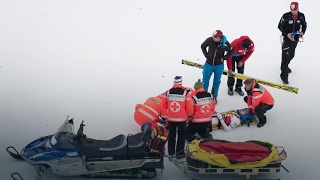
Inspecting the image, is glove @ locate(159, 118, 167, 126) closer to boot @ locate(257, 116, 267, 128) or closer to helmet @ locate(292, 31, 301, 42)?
boot @ locate(257, 116, 267, 128)

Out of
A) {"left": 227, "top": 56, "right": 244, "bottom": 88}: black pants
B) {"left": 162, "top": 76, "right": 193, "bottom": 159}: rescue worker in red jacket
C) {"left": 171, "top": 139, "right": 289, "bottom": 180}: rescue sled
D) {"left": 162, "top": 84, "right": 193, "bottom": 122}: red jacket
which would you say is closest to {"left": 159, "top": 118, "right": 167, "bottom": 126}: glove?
{"left": 162, "top": 76, "right": 193, "bottom": 159}: rescue worker in red jacket

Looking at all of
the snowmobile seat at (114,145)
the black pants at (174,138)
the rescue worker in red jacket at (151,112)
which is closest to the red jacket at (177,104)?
the black pants at (174,138)

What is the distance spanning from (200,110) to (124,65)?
365 centimetres

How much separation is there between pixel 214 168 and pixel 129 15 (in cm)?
752

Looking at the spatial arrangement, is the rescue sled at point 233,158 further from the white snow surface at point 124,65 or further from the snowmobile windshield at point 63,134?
the snowmobile windshield at point 63,134

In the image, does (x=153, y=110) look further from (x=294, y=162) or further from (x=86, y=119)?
(x=294, y=162)

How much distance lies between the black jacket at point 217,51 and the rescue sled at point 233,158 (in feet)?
7.30

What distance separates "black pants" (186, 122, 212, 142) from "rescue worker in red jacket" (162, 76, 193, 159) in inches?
13.1

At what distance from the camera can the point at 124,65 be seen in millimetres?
10320

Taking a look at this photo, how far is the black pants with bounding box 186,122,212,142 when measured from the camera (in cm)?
730

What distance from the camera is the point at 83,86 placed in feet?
30.8

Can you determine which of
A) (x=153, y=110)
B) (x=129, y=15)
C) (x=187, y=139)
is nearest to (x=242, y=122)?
(x=187, y=139)

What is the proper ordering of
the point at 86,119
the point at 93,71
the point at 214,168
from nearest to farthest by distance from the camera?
the point at 214,168 < the point at 86,119 < the point at 93,71

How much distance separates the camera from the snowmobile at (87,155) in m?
6.36
